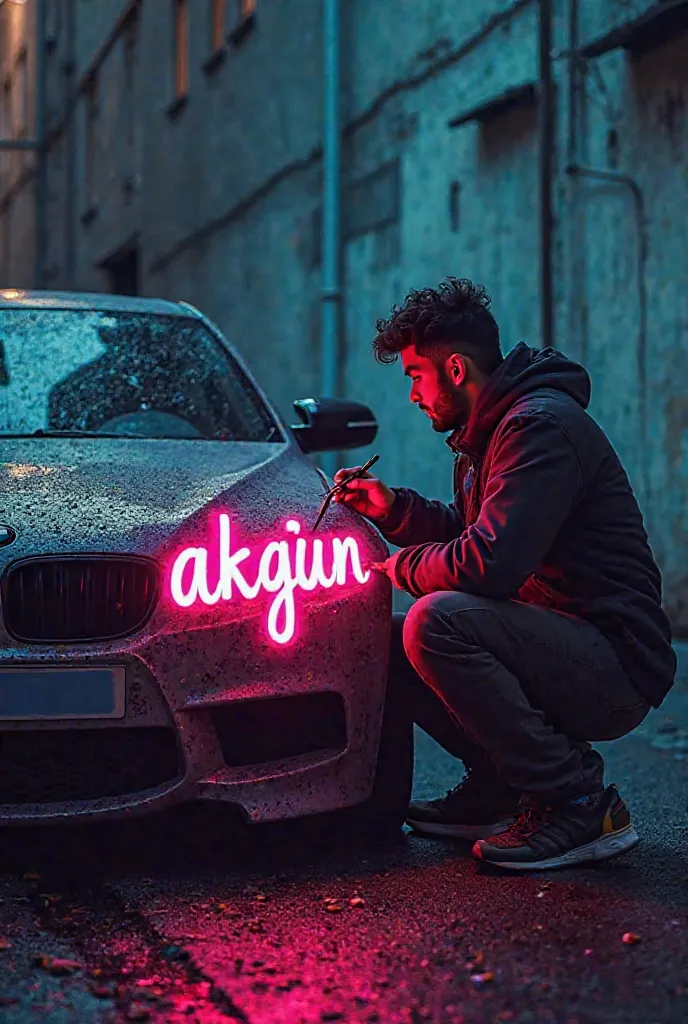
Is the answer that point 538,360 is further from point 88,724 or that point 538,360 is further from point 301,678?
point 88,724

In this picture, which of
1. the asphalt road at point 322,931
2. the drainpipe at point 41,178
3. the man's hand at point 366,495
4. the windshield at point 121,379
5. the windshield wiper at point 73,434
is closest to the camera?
the asphalt road at point 322,931

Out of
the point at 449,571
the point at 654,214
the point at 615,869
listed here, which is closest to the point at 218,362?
the point at 449,571

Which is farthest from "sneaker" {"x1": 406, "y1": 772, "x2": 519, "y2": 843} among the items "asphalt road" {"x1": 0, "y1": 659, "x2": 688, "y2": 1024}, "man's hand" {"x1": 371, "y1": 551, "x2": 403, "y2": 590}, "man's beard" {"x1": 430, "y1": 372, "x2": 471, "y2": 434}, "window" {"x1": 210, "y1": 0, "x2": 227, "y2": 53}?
"window" {"x1": 210, "y1": 0, "x2": 227, "y2": 53}

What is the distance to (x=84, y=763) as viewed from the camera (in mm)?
3922

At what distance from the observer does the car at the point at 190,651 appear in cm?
385

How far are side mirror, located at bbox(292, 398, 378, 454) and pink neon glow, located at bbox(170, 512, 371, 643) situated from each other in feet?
3.97

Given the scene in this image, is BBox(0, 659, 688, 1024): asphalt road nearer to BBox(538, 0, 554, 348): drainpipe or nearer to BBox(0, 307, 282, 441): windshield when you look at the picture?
BBox(0, 307, 282, 441): windshield

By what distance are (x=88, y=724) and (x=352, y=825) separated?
2.75 feet

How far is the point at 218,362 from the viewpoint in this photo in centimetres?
569

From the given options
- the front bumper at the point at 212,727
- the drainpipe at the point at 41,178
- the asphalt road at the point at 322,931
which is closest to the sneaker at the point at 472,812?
the asphalt road at the point at 322,931

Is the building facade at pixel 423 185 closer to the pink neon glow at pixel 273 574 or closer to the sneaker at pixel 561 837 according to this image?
the sneaker at pixel 561 837

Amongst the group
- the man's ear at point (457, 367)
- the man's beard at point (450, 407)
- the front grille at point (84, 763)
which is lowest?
the front grille at point (84, 763)

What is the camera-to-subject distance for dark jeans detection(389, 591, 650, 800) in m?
3.97

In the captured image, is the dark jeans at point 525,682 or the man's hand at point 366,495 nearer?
the dark jeans at point 525,682
